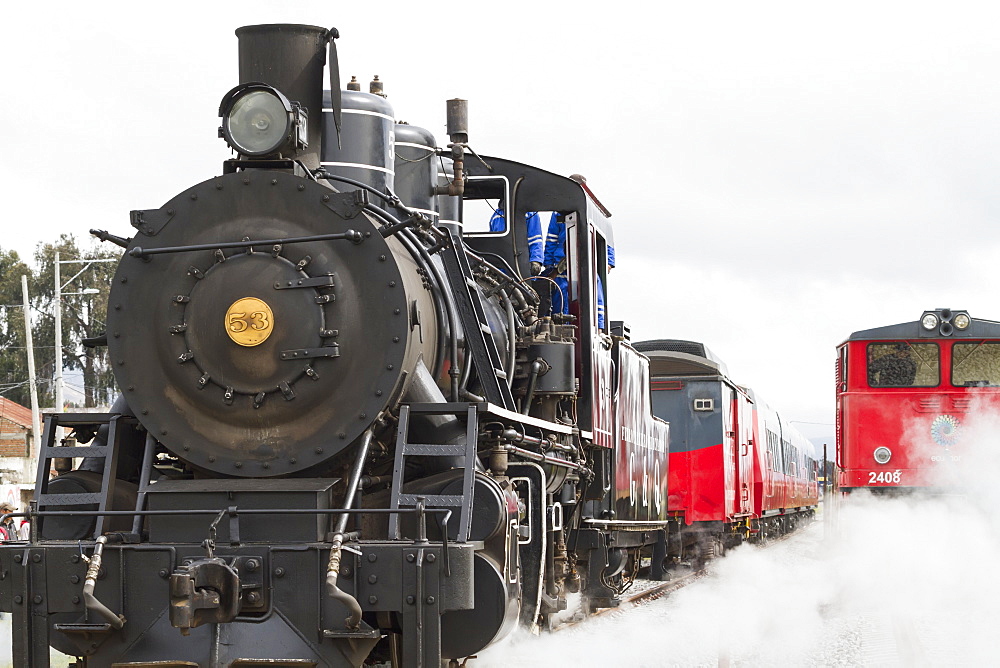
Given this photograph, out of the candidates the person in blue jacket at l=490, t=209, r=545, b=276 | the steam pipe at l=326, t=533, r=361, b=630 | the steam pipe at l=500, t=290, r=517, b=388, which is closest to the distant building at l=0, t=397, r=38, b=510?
the person in blue jacket at l=490, t=209, r=545, b=276

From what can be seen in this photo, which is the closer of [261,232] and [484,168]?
[261,232]

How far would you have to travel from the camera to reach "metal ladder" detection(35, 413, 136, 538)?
5.95 m

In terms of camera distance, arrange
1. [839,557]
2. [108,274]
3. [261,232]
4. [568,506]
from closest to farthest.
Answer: [261,232] → [568,506] → [839,557] → [108,274]

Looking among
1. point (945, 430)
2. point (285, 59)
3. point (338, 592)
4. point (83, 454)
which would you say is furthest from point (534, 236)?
point (945, 430)

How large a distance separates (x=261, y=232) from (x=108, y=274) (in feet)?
121

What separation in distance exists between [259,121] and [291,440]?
1.52 metres

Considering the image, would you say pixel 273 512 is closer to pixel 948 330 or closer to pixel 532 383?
pixel 532 383

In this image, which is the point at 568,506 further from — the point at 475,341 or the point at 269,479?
the point at 269,479

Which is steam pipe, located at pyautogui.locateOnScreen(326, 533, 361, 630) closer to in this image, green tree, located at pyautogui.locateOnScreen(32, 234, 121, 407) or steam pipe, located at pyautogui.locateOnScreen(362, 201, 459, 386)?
steam pipe, located at pyautogui.locateOnScreen(362, 201, 459, 386)

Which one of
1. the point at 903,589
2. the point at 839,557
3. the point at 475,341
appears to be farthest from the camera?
the point at 839,557

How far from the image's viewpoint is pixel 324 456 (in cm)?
582

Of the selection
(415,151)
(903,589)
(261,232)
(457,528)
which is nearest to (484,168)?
(415,151)

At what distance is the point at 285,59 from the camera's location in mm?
6410

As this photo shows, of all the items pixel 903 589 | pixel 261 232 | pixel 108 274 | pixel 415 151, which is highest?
pixel 108 274
